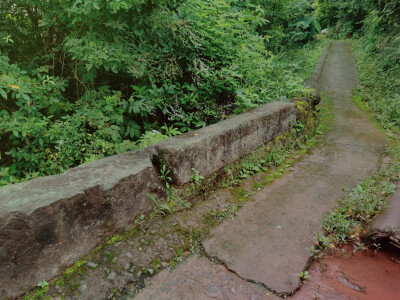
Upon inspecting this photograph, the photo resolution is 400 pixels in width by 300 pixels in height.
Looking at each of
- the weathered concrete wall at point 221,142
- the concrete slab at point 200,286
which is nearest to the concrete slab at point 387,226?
the concrete slab at point 200,286

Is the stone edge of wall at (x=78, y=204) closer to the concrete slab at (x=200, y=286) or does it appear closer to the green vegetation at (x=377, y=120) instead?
the concrete slab at (x=200, y=286)

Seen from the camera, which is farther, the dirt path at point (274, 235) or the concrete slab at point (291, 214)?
the concrete slab at point (291, 214)

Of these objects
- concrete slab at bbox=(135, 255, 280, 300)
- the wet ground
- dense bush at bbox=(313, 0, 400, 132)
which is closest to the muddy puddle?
the wet ground

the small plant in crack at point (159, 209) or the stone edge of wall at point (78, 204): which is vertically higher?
the stone edge of wall at point (78, 204)

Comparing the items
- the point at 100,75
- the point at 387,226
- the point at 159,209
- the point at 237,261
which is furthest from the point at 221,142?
the point at 100,75

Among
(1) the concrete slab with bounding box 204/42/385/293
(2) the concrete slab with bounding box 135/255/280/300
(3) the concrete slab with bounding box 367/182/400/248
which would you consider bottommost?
(2) the concrete slab with bounding box 135/255/280/300

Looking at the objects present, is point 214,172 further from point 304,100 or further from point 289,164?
point 304,100

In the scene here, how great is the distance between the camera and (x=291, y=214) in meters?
2.18

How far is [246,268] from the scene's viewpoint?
1.65 metres

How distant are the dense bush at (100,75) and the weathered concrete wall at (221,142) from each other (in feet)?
1.02

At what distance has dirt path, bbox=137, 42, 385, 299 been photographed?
5.02 ft

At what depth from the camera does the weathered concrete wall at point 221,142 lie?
84.3 inches

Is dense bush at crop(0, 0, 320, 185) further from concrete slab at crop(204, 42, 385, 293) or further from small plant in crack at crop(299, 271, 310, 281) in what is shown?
small plant in crack at crop(299, 271, 310, 281)

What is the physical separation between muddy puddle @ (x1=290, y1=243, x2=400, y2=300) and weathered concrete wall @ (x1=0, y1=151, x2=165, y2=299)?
1244 millimetres
